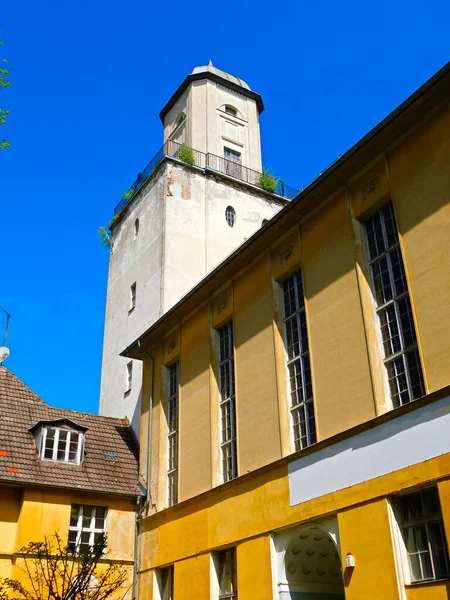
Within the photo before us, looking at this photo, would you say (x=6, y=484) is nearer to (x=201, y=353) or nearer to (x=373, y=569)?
(x=201, y=353)

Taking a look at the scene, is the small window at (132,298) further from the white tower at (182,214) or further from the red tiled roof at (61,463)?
the red tiled roof at (61,463)

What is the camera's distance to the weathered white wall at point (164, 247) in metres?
27.7

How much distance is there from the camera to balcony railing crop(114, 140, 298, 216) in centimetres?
3158

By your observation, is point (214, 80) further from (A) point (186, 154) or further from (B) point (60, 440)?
(B) point (60, 440)

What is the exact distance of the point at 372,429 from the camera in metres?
14.1

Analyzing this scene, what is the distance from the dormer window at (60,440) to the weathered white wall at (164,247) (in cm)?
325

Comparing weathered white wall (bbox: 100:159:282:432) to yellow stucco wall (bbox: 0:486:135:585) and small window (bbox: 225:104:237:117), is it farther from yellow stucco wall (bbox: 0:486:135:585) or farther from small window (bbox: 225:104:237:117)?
small window (bbox: 225:104:237:117)

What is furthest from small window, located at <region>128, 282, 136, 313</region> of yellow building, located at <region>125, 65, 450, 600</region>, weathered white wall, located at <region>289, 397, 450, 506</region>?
weathered white wall, located at <region>289, 397, 450, 506</region>

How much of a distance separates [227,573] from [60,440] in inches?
315

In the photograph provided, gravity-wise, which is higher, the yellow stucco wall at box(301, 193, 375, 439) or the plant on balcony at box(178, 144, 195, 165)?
the plant on balcony at box(178, 144, 195, 165)

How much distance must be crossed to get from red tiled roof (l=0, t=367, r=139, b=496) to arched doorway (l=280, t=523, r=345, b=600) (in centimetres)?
802

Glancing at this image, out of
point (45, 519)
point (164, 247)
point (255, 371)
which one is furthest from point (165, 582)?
point (164, 247)

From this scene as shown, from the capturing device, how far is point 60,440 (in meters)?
22.9

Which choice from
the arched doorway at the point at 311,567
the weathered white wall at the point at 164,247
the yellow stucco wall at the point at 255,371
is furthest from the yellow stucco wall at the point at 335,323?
the weathered white wall at the point at 164,247
